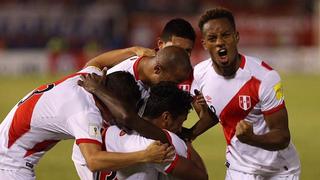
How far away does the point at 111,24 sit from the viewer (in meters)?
35.2

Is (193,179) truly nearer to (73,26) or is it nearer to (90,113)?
(90,113)

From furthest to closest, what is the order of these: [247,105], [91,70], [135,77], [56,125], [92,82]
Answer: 1. [247,105]
2. [91,70]
3. [135,77]
4. [56,125]
5. [92,82]

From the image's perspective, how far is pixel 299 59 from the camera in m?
34.9

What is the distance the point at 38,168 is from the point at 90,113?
648 cm

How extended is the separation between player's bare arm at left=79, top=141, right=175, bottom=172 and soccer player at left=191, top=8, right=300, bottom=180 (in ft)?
4.54

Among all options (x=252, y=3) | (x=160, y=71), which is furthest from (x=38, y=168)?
(x=252, y=3)

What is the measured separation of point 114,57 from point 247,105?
54.3 inches

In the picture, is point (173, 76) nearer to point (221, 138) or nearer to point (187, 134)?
point (187, 134)

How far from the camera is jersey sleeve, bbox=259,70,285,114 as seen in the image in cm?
717

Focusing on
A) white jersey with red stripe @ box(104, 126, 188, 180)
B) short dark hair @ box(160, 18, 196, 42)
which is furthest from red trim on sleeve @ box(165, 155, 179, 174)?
short dark hair @ box(160, 18, 196, 42)

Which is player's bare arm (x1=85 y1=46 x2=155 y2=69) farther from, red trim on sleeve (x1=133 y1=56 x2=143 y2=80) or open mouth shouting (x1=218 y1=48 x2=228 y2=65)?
open mouth shouting (x1=218 y1=48 x2=228 y2=65)

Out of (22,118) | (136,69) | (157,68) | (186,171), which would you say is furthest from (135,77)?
(186,171)

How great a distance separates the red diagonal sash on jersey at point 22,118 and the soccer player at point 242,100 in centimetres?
153

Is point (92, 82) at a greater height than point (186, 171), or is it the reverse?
point (92, 82)
